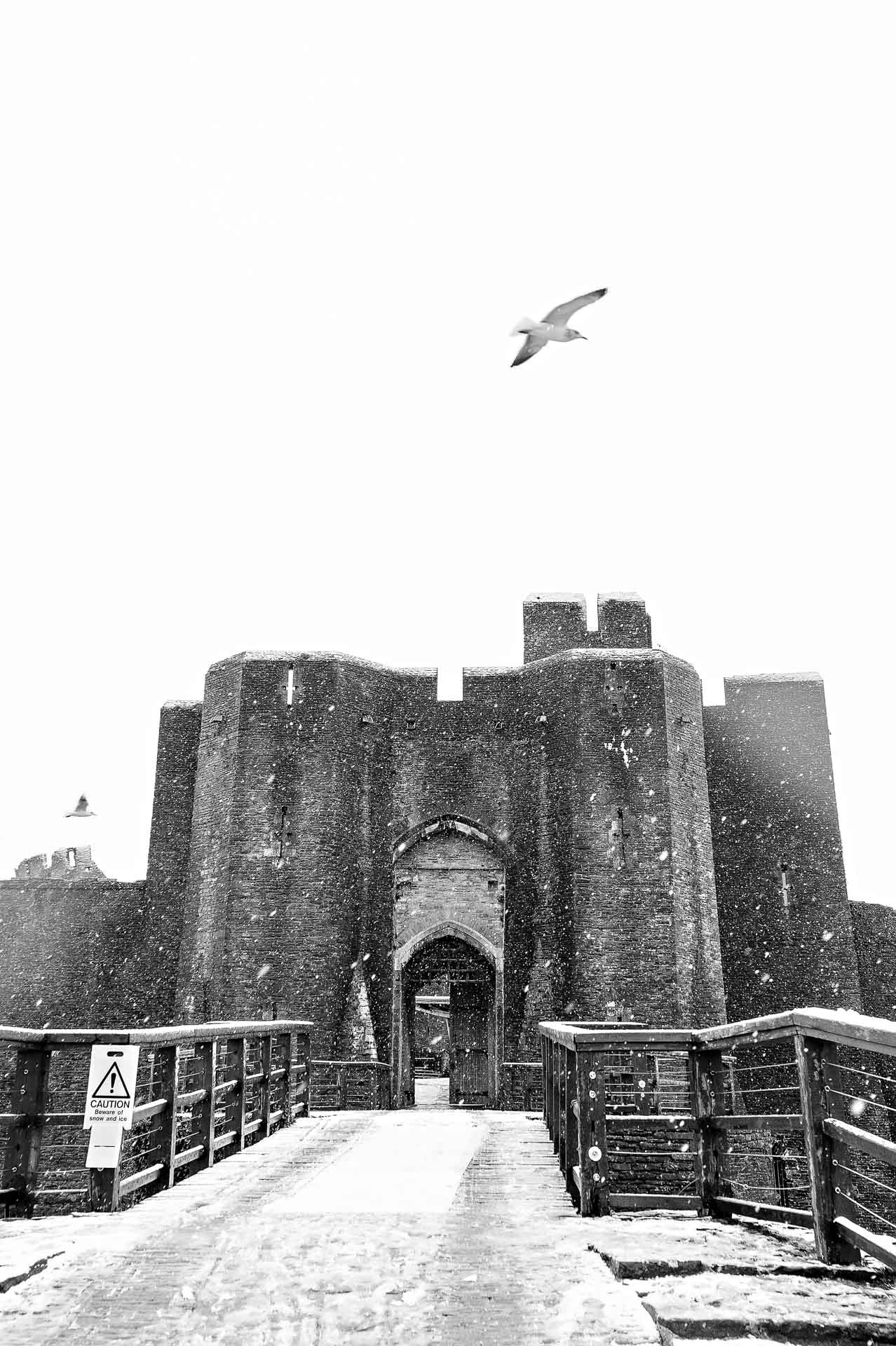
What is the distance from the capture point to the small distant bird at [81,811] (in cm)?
2927

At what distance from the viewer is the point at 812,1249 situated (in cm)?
424

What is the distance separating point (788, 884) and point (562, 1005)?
16.3ft

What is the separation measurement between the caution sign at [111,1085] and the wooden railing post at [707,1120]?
2869 millimetres

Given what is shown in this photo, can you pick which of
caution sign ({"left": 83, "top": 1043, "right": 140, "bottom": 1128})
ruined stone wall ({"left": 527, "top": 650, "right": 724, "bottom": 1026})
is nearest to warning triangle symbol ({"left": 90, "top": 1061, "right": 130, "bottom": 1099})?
caution sign ({"left": 83, "top": 1043, "right": 140, "bottom": 1128})

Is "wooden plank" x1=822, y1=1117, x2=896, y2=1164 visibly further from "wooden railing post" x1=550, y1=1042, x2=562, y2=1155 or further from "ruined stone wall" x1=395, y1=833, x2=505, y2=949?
"ruined stone wall" x1=395, y1=833, x2=505, y2=949

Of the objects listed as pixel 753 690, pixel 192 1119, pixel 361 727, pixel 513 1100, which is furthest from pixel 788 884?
pixel 192 1119

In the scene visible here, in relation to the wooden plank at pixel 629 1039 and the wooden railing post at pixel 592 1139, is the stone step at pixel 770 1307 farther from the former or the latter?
the wooden plank at pixel 629 1039

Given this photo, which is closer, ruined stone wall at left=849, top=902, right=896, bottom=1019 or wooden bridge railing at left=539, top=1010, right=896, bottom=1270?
wooden bridge railing at left=539, top=1010, right=896, bottom=1270

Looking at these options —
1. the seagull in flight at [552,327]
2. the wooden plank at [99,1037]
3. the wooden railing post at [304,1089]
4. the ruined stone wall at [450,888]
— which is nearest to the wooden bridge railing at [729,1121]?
the wooden plank at [99,1037]

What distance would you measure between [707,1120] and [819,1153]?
1.13 meters

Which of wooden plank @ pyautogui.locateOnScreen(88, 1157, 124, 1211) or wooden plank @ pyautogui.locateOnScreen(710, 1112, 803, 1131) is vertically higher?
wooden plank @ pyautogui.locateOnScreen(710, 1112, 803, 1131)

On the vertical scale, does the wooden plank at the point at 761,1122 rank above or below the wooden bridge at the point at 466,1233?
above

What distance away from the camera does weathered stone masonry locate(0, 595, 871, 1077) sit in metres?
17.6

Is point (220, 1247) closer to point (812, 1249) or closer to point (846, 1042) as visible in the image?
point (812, 1249)
